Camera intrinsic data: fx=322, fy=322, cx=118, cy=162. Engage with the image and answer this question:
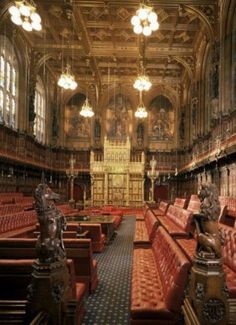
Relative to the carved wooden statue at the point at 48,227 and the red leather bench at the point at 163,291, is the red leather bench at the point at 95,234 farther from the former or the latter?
the carved wooden statue at the point at 48,227

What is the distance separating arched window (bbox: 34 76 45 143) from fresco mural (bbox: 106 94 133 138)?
573 centimetres

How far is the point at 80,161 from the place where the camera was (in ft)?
92.1

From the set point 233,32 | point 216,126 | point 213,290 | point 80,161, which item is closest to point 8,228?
point 213,290

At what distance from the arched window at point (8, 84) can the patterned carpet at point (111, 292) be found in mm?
12373

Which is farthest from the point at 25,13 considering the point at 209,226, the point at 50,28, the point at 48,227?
the point at 50,28

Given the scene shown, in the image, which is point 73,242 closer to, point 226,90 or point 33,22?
point 33,22

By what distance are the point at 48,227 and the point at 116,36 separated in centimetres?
1910

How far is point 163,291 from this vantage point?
150 inches

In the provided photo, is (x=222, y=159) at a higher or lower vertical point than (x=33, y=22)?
lower

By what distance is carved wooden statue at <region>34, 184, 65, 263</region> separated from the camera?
281cm

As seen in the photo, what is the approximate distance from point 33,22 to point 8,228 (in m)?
5.86

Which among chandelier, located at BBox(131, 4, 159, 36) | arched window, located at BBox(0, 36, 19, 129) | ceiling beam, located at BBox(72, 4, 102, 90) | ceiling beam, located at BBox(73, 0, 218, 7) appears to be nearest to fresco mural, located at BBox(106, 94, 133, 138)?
ceiling beam, located at BBox(72, 4, 102, 90)

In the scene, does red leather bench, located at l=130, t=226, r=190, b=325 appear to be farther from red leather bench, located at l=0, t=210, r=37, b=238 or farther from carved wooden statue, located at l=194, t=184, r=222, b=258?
red leather bench, located at l=0, t=210, r=37, b=238

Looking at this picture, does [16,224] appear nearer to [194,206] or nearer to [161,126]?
[194,206]
